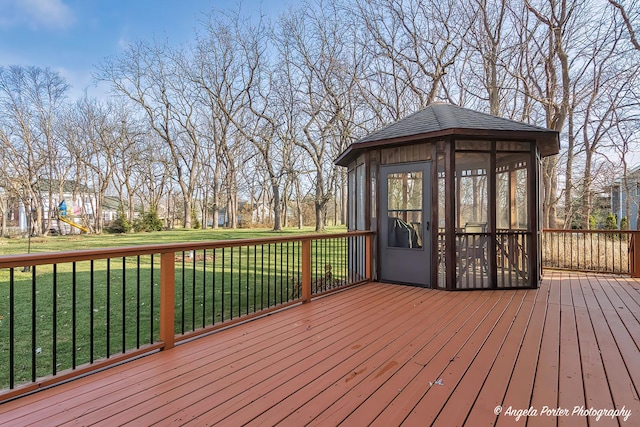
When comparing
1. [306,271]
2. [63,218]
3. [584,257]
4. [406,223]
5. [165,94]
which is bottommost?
[584,257]

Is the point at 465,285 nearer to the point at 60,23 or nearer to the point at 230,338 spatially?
the point at 230,338

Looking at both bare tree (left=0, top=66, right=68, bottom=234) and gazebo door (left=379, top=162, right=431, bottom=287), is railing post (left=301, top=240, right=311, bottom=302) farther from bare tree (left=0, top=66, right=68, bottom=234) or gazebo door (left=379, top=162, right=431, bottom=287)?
bare tree (left=0, top=66, right=68, bottom=234)

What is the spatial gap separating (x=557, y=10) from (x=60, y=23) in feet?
49.0

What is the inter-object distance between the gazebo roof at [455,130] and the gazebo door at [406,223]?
1.49 feet

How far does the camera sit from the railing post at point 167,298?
8.34ft

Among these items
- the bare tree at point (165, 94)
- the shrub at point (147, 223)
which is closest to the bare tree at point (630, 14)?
the bare tree at point (165, 94)

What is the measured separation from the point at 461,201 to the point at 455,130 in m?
1.14

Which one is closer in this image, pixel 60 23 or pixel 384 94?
pixel 60 23

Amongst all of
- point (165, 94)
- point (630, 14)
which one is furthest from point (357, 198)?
point (165, 94)

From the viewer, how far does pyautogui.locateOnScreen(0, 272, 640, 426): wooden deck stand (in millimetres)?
1676

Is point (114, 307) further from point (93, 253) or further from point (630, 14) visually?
point (630, 14)

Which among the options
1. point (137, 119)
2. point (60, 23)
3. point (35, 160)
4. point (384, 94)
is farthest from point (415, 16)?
point (35, 160)

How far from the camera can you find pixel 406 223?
16.2ft

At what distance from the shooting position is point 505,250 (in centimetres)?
471
